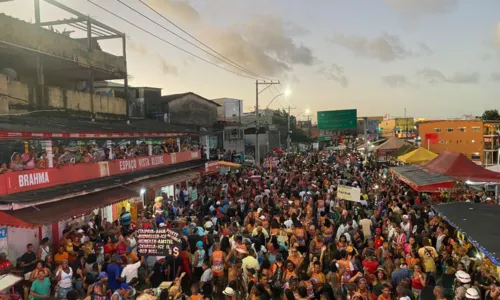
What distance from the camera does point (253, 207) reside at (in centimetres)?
1570

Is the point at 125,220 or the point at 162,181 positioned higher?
the point at 162,181

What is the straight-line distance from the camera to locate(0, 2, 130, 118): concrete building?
15367mm

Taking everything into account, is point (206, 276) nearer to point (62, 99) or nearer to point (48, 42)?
point (62, 99)

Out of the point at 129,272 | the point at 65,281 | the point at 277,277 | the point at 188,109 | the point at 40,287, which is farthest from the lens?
the point at 188,109

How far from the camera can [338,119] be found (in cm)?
4750

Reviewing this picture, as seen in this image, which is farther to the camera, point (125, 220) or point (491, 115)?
point (491, 115)

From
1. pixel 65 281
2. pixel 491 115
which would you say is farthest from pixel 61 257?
pixel 491 115

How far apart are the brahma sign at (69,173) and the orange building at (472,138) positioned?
4851cm

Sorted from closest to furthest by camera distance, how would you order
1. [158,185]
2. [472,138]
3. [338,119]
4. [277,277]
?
[277,277] → [158,185] → [338,119] → [472,138]

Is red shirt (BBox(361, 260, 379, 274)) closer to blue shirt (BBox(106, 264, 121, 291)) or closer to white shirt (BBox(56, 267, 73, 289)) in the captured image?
blue shirt (BBox(106, 264, 121, 291))

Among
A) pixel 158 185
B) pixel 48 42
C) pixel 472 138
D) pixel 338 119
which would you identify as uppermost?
pixel 48 42

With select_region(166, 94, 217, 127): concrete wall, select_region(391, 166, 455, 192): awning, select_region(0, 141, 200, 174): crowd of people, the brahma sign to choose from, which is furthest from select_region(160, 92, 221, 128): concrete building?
select_region(391, 166, 455, 192): awning

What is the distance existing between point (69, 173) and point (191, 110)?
26931mm

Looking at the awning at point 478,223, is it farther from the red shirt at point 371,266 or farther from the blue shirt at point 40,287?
the blue shirt at point 40,287
